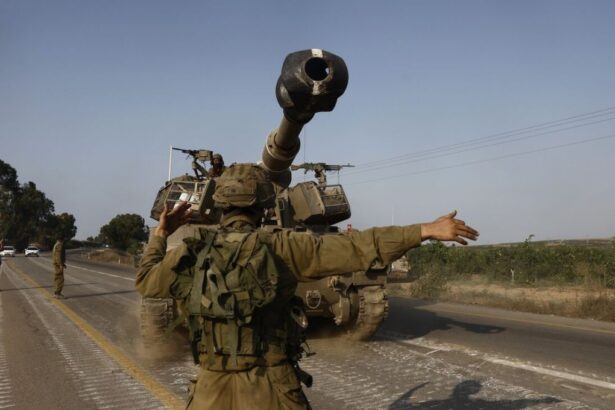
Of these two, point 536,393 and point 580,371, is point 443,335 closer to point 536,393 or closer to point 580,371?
point 580,371

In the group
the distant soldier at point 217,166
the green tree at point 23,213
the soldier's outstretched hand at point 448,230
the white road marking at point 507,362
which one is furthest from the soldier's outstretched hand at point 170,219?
the green tree at point 23,213

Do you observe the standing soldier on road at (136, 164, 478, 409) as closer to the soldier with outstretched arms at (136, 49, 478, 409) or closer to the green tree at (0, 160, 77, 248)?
the soldier with outstretched arms at (136, 49, 478, 409)

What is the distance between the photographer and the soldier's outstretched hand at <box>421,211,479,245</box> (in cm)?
258

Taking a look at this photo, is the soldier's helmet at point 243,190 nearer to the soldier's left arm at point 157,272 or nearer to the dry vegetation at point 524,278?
the soldier's left arm at point 157,272

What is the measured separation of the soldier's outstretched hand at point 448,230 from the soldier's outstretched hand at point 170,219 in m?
1.29

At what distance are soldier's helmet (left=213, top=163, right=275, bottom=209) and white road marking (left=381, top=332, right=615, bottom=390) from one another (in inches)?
191

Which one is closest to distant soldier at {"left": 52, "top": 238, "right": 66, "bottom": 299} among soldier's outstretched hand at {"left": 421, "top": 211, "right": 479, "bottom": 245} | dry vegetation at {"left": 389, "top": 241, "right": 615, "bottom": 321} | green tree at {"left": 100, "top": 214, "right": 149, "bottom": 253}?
dry vegetation at {"left": 389, "top": 241, "right": 615, "bottom": 321}

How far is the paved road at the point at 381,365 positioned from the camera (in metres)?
5.62

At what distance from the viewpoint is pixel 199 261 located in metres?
2.72

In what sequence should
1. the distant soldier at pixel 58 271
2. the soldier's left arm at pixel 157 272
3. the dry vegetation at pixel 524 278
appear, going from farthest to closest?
the distant soldier at pixel 58 271 < the dry vegetation at pixel 524 278 < the soldier's left arm at pixel 157 272

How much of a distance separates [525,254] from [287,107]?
76.4ft

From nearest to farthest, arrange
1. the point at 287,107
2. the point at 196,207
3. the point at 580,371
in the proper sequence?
1. the point at 287,107
2. the point at 580,371
3. the point at 196,207

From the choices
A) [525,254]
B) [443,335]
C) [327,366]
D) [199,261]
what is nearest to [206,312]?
[199,261]

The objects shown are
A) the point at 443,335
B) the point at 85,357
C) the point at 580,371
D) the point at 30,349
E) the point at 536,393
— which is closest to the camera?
the point at 536,393
